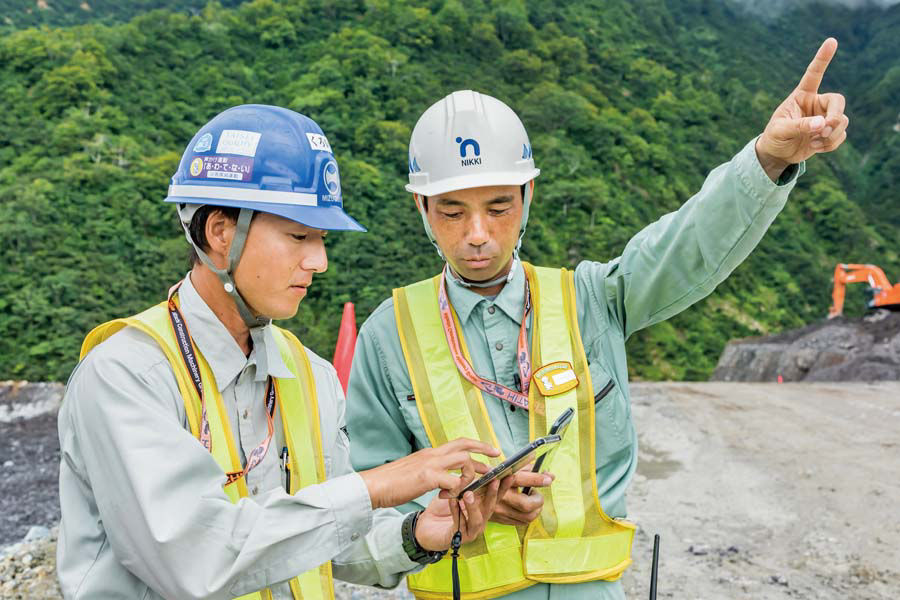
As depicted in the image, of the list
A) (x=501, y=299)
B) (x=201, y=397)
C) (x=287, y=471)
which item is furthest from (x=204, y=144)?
(x=501, y=299)

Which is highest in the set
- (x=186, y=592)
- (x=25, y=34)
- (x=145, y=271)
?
(x=25, y=34)

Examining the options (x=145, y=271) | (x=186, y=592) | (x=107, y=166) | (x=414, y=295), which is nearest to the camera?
(x=186, y=592)

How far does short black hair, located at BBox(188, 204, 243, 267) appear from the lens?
6.52ft

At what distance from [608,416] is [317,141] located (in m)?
Result: 1.08

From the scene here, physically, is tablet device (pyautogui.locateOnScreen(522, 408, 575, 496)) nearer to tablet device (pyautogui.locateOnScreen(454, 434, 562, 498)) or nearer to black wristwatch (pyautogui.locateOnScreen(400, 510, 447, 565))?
tablet device (pyautogui.locateOnScreen(454, 434, 562, 498))

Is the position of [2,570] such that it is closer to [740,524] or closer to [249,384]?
[249,384]

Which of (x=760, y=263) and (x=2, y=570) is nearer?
(x=2, y=570)

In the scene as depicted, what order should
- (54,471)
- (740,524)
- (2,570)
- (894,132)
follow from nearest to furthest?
(2,570) < (740,524) < (54,471) < (894,132)

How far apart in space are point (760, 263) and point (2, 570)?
41.2m

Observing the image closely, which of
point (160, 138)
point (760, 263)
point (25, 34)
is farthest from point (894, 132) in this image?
point (25, 34)

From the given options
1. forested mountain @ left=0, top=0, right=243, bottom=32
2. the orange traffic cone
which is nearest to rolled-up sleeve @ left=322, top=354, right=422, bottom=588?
the orange traffic cone

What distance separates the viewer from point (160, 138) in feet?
126

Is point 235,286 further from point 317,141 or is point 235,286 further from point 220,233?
point 317,141

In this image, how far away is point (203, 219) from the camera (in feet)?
6.59
